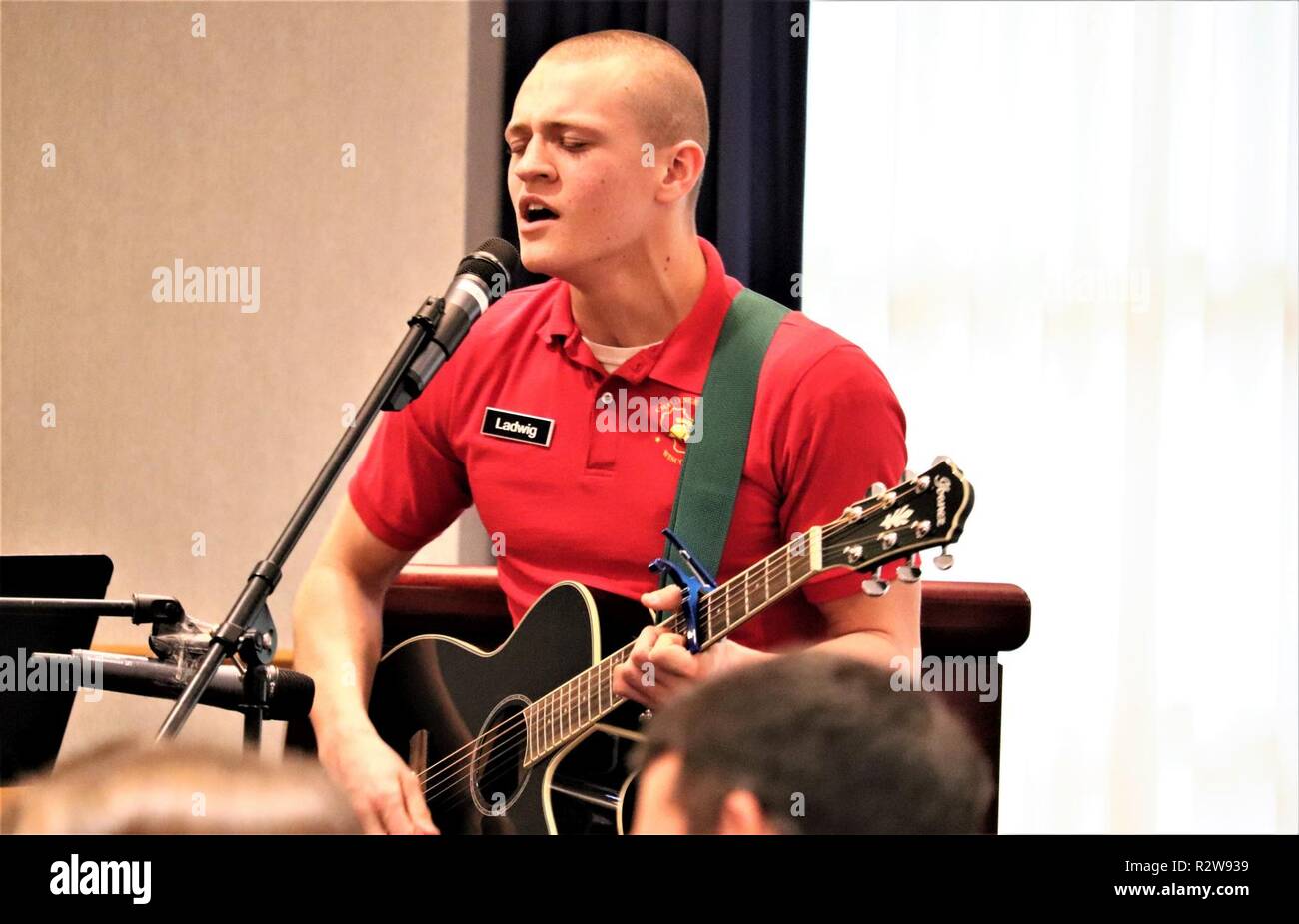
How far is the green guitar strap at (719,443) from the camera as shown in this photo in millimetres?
1596

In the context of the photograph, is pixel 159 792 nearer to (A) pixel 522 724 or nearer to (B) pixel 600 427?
(A) pixel 522 724

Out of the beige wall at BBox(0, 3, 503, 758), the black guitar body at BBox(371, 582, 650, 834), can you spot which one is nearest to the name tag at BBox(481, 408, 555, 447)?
the black guitar body at BBox(371, 582, 650, 834)

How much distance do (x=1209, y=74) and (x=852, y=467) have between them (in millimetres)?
1831

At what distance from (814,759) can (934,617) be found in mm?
1311

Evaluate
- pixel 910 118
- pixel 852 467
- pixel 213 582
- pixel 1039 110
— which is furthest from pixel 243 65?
pixel 852 467

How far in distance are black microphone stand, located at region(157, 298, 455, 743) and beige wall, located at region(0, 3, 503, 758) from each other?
1903 mm

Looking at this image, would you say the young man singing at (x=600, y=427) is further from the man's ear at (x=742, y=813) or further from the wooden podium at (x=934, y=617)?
the man's ear at (x=742, y=813)

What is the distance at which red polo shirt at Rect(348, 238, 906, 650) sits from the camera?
62.9 inches

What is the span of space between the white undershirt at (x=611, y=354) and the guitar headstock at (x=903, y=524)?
46 cm

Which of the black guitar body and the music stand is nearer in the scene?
the music stand

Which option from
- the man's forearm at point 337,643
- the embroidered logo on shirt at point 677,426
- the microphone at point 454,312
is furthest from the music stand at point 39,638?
the embroidered logo on shirt at point 677,426

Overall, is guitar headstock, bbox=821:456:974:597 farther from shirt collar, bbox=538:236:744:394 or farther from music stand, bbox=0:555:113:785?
music stand, bbox=0:555:113:785

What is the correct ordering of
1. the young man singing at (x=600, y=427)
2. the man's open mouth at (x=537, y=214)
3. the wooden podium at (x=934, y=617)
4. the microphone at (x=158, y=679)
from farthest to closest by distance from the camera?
the wooden podium at (x=934, y=617) < the man's open mouth at (x=537, y=214) < the young man singing at (x=600, y=427) < the microphone at (x=158, y=679)

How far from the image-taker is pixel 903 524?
A: 49.7 inches
